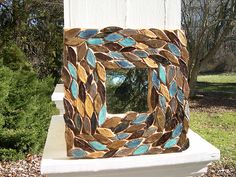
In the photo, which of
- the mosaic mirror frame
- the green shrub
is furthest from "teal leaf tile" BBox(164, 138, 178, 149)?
the green shrub

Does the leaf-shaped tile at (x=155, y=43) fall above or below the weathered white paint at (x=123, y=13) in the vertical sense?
below

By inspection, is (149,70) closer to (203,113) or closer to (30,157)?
(30,157)

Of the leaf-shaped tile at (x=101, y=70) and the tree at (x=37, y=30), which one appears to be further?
the tree at (x=37, y=30)

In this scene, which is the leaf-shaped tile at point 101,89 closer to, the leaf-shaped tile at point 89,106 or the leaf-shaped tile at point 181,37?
the leaf-shaped tile at point 89,106

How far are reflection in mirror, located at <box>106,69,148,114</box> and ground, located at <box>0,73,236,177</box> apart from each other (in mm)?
3231

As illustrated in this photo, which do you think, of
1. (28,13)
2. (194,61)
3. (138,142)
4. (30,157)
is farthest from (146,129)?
(194,61)

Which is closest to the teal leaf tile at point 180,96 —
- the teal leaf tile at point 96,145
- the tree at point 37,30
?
the teal leaf tile at point 96,145

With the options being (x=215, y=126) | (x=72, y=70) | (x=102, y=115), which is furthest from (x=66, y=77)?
(x=215, y=126)

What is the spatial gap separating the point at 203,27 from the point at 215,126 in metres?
4.26

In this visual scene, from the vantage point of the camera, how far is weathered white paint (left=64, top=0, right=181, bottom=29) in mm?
736

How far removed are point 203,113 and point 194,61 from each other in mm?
2981

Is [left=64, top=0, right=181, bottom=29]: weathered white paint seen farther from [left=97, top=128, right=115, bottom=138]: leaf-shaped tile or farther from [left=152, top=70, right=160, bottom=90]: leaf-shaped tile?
[left=97, top=128, right=115, bottom=138]: leaf-shaped tile

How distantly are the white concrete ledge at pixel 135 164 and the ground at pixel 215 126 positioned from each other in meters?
3.17

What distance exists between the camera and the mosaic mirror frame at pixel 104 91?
740 millimetres
